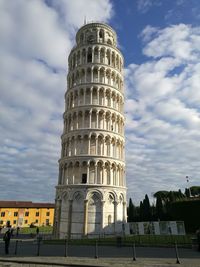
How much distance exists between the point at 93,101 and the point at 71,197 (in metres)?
16.5

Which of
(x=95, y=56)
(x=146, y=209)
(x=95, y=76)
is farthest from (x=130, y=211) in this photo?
(x=95, y=56)

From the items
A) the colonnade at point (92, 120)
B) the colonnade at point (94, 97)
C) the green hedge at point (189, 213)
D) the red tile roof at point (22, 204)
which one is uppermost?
the colonnade at point (94, 97)

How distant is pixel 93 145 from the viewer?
3862 centimetres

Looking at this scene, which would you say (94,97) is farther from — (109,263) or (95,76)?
(109,263)

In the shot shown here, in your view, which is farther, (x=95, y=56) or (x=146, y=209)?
(x=146, y=209)

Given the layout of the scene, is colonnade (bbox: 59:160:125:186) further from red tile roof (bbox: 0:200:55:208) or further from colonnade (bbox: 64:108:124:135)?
red tile roof (bbox: 0:200:55:208)

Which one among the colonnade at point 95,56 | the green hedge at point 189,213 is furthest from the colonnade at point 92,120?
the green hedge at point 189,213

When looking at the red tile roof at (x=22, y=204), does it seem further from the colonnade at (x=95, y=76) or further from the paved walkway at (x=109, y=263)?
the paved walkway at (x=109, y=263)

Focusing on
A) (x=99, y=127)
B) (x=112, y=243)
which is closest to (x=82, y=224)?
(x=112, y=243)

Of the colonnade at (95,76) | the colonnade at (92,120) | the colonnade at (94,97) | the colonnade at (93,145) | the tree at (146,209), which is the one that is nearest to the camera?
the colonnade at (93,145)

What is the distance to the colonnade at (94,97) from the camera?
41312mm

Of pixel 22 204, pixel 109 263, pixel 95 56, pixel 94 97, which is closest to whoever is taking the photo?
pixel 109 263

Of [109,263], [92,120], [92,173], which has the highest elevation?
[92,120]

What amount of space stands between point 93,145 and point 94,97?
29.2 feet
